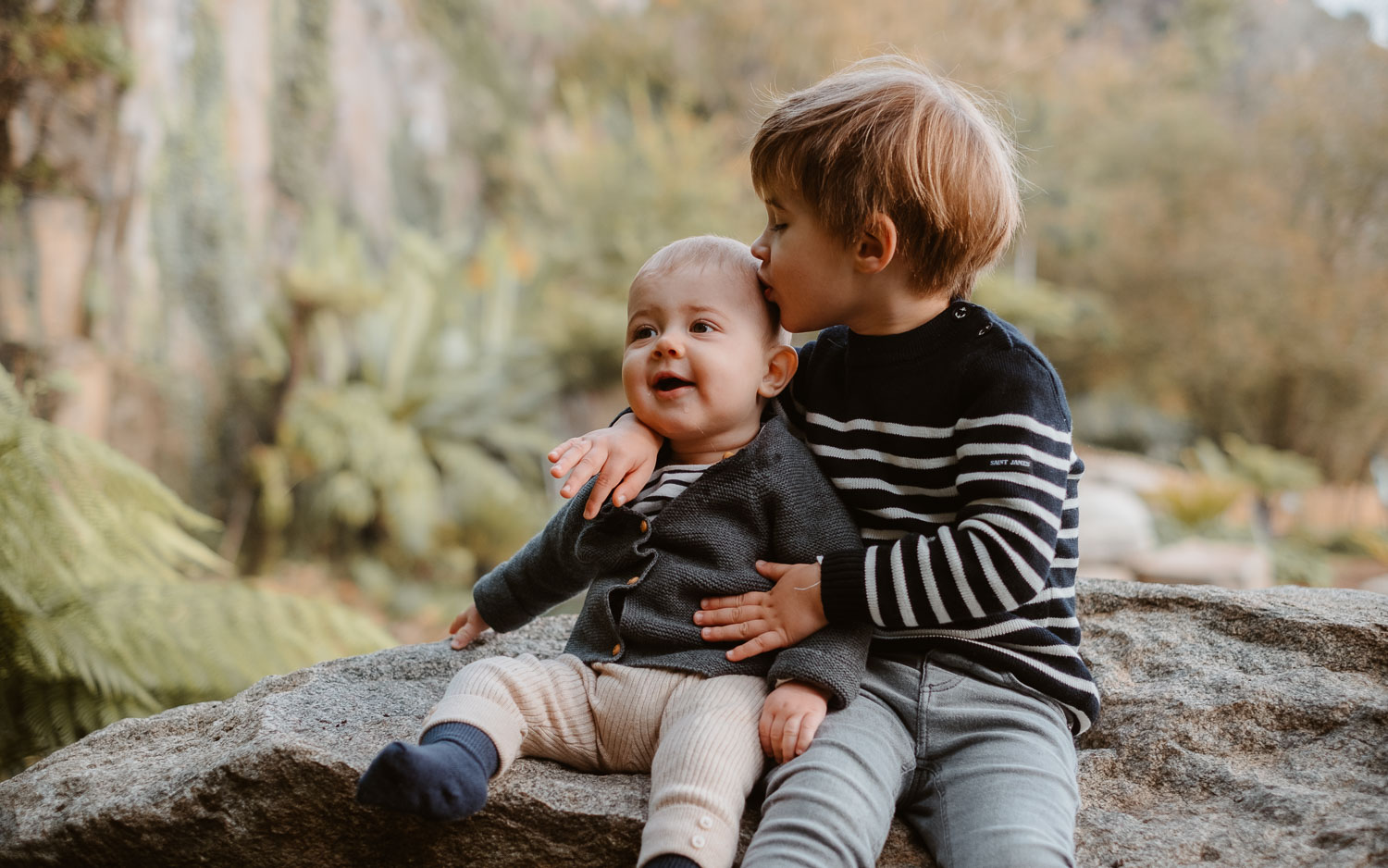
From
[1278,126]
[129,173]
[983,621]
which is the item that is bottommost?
[983,621]

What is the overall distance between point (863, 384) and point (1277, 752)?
90 cm

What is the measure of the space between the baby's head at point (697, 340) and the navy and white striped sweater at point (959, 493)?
174 mm

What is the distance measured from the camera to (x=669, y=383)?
1656 millimetres

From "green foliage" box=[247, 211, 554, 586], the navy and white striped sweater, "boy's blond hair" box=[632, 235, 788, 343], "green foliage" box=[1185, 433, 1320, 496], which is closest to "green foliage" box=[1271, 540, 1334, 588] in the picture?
"green foliage" box=[1185, 433, 1320, 496]

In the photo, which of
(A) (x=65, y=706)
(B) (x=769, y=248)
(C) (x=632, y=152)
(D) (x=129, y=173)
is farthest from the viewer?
(C) (x=632, y=152)

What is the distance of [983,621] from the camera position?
158 centimetres

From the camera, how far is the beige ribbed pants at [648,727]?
4.28ft

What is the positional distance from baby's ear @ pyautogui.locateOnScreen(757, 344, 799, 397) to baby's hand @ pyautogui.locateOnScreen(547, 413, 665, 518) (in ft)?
0.71

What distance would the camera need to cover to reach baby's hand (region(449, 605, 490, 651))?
197 centimetres

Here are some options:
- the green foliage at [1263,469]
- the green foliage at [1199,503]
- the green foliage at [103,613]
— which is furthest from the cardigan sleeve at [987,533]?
the green foliage at [1263,469]

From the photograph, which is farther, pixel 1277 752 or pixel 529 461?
pixel 529 461

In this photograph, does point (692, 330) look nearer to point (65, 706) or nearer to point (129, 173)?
point (65, 706)

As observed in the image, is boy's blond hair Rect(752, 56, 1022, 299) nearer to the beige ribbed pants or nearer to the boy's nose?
the boy's nose

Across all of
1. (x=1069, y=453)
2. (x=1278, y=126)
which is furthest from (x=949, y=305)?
(x=1278, y=126)
